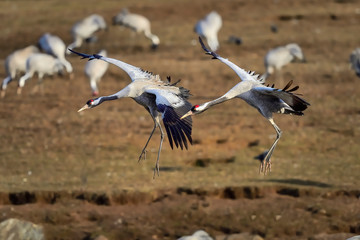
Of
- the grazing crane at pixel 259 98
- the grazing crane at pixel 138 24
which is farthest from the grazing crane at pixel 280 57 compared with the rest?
the grazing crane at pixel 259 98

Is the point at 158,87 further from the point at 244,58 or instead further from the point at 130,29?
the point at 130,29

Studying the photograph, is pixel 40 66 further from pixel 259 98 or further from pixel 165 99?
pixel 259 98

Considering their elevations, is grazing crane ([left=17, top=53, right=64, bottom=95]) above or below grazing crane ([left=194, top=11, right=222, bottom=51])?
below

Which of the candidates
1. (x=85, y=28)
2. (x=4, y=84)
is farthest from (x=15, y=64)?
(x=85, y=28)

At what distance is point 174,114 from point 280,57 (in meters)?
7.39

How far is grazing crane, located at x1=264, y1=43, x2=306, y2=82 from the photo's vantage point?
1438 centimetres

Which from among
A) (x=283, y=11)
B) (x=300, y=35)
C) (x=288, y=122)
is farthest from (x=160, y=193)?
(x=283, y=11)

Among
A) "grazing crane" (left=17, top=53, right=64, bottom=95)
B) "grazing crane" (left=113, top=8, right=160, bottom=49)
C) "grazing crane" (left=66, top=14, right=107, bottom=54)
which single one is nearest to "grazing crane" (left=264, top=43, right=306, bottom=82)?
"grazing crane" (left=113, top=8, right=160, bottom=49)

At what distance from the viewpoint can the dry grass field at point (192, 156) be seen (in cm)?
910

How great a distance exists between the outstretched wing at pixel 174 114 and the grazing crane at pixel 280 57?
676 cm

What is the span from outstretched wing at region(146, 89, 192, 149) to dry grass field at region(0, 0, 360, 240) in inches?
71.2

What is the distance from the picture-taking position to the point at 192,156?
1103 cm

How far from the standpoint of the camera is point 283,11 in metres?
19.5

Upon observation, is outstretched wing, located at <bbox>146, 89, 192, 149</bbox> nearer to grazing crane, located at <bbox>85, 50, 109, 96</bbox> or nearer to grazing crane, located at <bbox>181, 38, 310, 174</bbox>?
grazing crane, located at <bbox>181, 38, 310, 174</bbox>
